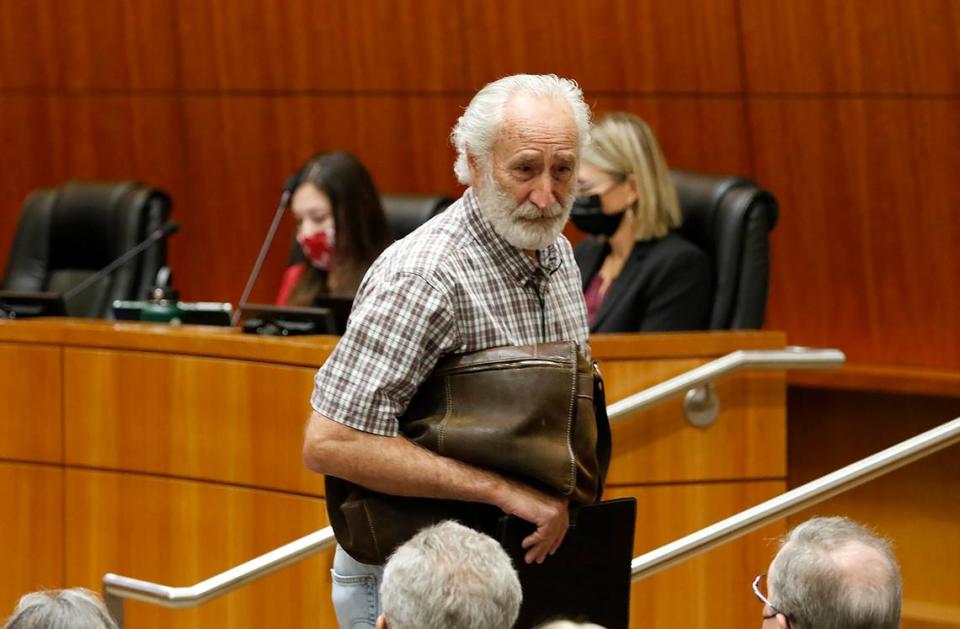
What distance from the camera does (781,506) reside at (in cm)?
290

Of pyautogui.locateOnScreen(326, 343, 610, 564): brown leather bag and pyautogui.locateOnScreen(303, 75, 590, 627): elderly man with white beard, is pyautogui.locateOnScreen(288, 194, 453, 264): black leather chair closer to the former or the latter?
pyautogui.locateOnScreen(303, 75, 590, 627): elderly man with white beard

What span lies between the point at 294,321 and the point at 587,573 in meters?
1.39

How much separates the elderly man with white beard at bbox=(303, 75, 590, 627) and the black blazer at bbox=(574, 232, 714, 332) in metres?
1.45

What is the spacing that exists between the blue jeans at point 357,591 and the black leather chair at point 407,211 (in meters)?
Result: 2.33

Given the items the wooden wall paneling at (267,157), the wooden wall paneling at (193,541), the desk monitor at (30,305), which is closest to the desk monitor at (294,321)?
the wooden wall paneling at (193,541)

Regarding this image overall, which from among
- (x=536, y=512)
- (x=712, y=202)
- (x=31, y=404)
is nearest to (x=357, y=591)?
(x=536, y=512)

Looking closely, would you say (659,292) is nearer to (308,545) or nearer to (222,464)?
(222,464)

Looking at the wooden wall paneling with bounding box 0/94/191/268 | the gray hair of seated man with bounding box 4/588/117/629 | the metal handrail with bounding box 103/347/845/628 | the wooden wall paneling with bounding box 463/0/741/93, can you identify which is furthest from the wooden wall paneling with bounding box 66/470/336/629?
the wooden wall paneling with bounding box 0/94/191/268

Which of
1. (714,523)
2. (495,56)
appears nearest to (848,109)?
(495,56)

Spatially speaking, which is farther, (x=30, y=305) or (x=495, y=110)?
(x=30, y=305)

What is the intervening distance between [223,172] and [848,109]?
2.30m

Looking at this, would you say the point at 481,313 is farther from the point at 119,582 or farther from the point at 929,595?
the point at 929,595

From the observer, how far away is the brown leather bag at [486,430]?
1.98m

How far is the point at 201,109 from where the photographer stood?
5.61m
